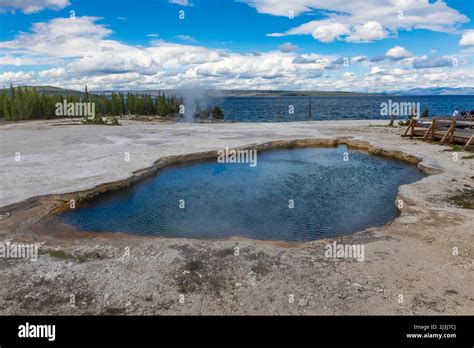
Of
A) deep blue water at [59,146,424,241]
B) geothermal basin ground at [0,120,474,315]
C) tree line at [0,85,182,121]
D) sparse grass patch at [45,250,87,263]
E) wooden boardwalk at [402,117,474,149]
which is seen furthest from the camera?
tree line at [0,85,182,121]

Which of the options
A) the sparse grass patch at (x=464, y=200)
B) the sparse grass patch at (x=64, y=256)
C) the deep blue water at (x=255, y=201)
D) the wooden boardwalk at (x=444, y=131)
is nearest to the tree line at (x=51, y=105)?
the deep blue water at (x=255, y=201)

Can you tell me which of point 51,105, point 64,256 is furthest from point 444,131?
point 51,105

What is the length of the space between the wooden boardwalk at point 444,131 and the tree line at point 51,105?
59.9 metres

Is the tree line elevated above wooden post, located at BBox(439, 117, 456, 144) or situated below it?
above

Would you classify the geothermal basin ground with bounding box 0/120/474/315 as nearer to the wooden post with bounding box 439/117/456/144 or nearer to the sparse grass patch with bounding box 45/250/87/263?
the sparse grass patch with bounding box 45/250/87/263

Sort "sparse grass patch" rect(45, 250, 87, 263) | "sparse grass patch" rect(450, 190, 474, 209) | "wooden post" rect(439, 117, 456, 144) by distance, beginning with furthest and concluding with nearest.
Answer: "wooden post" rect(439, 117, 456, 144) → "sparse grass patch" rect(450, 190, 474, 209) → "sparse grass patch" rect(45, 250, 87, 263)

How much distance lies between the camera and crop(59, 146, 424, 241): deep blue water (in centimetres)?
1457

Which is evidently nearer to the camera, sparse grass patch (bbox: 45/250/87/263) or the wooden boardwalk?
sparse grass patch (bbox: 45/250/87/263)

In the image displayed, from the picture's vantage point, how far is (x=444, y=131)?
34125mm

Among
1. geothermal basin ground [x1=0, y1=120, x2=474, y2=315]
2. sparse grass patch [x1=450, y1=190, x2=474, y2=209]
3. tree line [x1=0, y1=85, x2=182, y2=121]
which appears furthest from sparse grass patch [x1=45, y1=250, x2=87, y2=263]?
tree line [x1=0, y1=85, x2=182, y2=121]

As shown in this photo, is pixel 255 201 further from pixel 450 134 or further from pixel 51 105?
pixel 51 105

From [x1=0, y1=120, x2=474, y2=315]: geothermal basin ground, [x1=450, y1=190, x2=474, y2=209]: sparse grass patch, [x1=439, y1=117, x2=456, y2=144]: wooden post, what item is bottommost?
[x1=0, y1=120, x2=474, y2=315]: geothermal basin ground

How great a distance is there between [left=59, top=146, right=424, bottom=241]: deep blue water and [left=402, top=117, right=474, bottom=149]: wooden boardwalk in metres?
7.73

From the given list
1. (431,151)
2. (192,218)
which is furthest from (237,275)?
(431,151)
